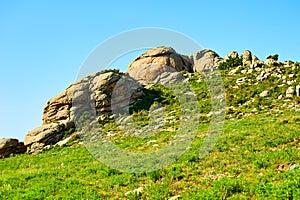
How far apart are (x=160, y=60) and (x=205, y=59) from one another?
48.3 feet

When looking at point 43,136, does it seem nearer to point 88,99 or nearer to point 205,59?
point 88,99

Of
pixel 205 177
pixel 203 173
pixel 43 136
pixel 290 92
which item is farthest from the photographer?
pixel 43 136

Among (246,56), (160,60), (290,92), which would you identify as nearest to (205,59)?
(246,56)

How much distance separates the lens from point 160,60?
6069 centimetres

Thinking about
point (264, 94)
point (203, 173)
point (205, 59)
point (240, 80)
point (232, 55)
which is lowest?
point (203, 173)

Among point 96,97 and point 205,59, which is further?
point 205,59

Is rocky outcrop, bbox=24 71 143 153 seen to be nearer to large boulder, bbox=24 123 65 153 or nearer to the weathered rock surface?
large boulder, bbox=24 123 65 153

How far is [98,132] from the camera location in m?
35.2

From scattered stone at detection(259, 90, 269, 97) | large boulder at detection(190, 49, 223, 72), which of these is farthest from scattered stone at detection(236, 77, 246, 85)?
large boulder at detection(190, 49, 223, 72)

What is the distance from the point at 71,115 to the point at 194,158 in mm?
24827

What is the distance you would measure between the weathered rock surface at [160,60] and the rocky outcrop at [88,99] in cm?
1683

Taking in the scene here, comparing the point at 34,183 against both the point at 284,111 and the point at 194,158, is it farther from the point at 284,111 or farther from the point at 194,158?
the point at 284,111

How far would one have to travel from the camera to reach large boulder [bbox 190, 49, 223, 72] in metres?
67.4

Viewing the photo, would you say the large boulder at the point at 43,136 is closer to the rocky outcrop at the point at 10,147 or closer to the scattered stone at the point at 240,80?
the rocky outcrop at the point at 10,147
